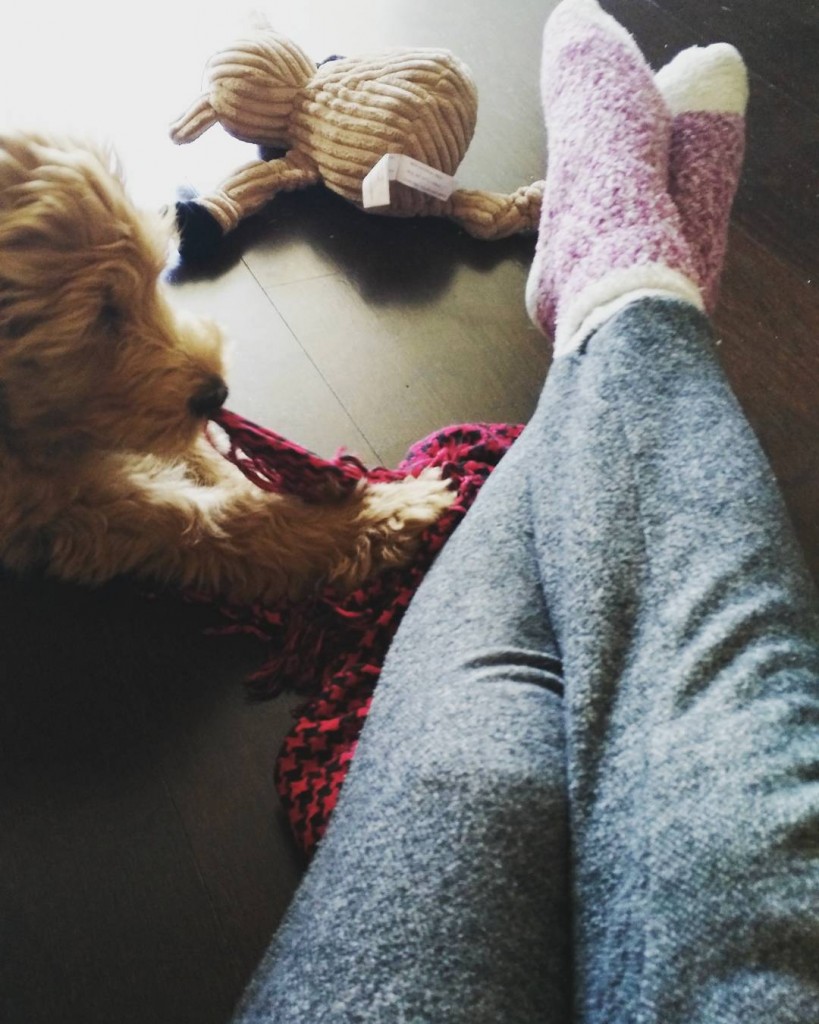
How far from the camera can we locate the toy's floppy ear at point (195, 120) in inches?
60.7

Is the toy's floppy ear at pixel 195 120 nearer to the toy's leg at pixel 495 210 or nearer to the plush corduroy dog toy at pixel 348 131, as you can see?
the plush corduroy dog toy at pixel 348 131

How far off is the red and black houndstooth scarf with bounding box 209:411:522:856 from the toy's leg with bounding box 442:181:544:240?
1.59 feet

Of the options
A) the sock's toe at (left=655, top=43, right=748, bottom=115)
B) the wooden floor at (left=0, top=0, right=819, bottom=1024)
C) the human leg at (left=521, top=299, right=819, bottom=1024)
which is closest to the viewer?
the human leg at (left=521, top=299, right=819, bottom=1024)

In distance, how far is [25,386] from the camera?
0.93 m

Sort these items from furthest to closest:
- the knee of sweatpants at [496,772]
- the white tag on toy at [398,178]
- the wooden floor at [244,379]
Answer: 1. the white tag on toy at [398,178]
2. the wooden floor at [244,379]
3. the knee of sweatpants at [496,772]

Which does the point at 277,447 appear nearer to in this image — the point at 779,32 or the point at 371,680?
the point at 371,680

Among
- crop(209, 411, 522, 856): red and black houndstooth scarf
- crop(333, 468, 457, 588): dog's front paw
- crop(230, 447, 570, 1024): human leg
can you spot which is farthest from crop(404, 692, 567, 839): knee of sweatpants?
crop(333, 468, 457, 588): dog's front paw

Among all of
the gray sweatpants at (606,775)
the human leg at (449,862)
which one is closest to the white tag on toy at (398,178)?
the gray sweatpants at (606,775)

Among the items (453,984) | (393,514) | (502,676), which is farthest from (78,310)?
(453,984)

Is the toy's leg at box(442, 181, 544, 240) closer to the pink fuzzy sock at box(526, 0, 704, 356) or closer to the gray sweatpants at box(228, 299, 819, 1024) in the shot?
the pink fuzzy sock at box(526, 0, 704, 356)

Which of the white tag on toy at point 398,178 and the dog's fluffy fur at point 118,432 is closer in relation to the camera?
the dog's fluffy fur at point 118,432

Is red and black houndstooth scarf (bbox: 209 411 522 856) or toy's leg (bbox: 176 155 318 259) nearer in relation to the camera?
red and black houndstooth scarf (bbox: 209 411 522 856)

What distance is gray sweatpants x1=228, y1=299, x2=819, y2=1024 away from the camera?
A: 0.58m

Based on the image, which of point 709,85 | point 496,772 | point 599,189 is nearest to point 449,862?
point 496,772
